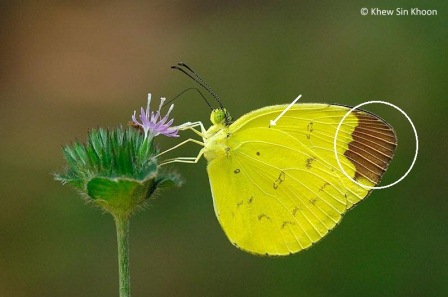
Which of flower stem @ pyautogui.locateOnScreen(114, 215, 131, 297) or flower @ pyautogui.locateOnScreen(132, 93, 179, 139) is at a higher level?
flower @ pyautogui.locateOnScreen(132, 93, 179, 139)

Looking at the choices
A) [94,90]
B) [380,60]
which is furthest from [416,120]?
[94,90]

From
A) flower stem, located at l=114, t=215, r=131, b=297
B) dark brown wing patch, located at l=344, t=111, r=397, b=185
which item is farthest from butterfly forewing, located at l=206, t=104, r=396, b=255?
flower stem, located at l=114, t=215, r=131, b=297

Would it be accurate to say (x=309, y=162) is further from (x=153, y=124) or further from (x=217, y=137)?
(x=153, y=124)

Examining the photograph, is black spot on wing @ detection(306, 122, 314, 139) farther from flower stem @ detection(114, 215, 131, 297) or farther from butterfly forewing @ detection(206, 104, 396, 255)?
flower stem @ detection(114, 215, 131, 297)

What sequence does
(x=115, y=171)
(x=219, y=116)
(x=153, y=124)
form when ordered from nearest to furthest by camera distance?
(x=115, y=171) < (x=153, y=124) < (x=219, y=116)

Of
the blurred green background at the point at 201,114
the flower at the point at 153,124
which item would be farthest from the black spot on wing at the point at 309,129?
the blurred green background at the point at 201,114

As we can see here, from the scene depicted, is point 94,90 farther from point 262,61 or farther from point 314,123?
point 314,123

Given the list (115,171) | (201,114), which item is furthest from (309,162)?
(201,114)
